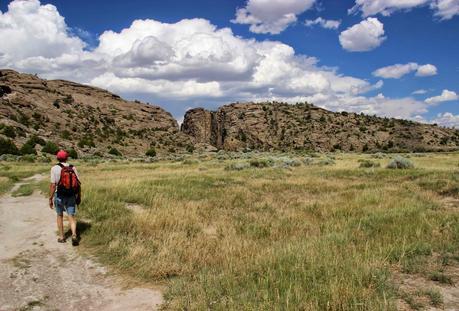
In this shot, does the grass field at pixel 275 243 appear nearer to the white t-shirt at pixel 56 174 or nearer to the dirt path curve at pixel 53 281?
the dirt path curve at pixel 53 281

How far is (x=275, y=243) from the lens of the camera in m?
8.86

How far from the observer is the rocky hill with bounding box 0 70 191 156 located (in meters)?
59.4

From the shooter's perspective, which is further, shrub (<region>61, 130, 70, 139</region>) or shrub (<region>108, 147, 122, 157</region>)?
shrub (<region>108, 147, 122, 157</region>)

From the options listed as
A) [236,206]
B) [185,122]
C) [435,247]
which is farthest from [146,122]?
[435,247]

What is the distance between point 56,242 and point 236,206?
666 centimetres

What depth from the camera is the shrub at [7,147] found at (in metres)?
45.7

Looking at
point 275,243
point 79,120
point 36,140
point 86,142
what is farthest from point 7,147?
point 275,243

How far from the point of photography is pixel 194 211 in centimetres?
1243

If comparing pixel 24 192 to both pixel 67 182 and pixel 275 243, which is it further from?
pixel 275 243

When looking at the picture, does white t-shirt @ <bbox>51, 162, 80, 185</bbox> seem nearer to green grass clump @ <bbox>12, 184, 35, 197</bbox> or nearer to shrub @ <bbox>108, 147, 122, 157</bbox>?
green grass clump @ <bbox>12, 184, 35, 197</bbox>

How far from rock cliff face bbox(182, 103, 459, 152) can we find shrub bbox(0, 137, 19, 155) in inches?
2426

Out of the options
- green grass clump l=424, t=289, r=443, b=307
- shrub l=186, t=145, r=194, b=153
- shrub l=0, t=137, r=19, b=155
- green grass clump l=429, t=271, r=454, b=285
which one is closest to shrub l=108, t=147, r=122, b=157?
shrub l=0, t=137, r=19, b=155

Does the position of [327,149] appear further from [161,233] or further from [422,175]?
[161,233]

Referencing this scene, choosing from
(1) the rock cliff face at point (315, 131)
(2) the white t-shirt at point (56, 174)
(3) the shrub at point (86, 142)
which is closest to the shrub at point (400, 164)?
(2) the white t-shirt at point (56, 174)
